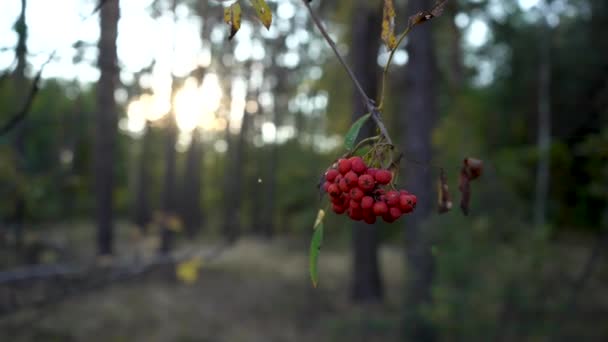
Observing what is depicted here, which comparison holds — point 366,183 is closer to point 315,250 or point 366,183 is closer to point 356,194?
point 356,194

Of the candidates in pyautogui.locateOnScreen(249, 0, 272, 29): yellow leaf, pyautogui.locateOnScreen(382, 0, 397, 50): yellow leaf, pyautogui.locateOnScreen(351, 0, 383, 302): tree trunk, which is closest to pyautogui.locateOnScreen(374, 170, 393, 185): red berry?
pyautogui.locateOnScreen(382, 0, 397, 50): yellow leaf

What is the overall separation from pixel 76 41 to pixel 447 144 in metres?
8.66

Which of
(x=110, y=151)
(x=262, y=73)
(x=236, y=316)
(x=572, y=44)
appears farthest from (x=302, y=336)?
(x=572, y=44)

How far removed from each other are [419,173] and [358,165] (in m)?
6.33

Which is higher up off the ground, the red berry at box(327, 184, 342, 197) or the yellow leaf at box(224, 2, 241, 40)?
the yellow leaf at box(224, 2, 241, 40)

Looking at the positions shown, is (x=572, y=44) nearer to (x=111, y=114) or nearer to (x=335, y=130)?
(x=335, y=130)

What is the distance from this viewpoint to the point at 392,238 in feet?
51.4

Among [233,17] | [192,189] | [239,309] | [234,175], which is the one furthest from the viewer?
[192,189]

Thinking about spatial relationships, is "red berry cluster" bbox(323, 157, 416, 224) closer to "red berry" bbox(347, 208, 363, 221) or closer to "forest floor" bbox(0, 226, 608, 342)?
"red berry" bbox(347, 208, 363, 221)

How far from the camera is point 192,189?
23.2 meters

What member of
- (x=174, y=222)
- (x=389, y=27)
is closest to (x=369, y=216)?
(x=389, y=27)

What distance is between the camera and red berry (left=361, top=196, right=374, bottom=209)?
Result: 1197 millimetres

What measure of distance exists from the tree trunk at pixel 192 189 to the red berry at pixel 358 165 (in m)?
17.7

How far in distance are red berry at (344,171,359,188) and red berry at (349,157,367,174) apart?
11 millimetres
